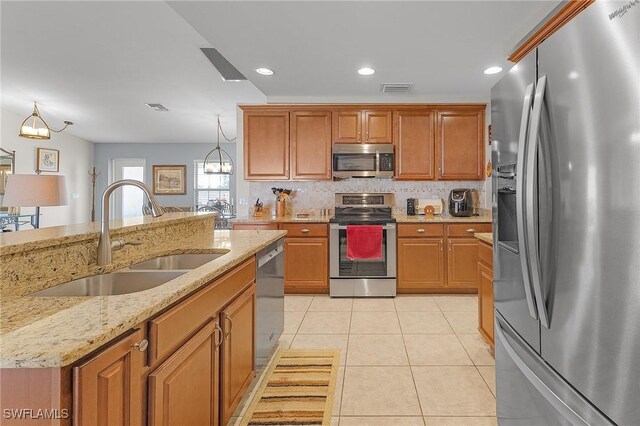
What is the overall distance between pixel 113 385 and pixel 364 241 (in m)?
3.32

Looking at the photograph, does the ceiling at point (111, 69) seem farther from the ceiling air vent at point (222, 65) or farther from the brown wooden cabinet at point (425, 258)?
the brown wooden cabinet at point (425, 258)

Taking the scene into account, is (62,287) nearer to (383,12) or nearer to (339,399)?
(339,399)

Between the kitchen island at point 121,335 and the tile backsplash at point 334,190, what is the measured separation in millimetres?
2751

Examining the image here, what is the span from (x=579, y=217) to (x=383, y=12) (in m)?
2.14

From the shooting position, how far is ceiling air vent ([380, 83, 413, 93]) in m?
4.05

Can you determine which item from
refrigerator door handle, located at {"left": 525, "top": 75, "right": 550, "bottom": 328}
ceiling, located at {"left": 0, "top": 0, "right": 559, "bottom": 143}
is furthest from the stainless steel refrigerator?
ceiling, located at {"left": 0, "top": 0, "right": 559, "bottom": 143}

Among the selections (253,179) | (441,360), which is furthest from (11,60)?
(441,360)

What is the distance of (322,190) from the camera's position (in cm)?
475

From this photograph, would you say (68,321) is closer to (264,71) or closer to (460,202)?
(264,71)

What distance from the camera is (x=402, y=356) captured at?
262cm

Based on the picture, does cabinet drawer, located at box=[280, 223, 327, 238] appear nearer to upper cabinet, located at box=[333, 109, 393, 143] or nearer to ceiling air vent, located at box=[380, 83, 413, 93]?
upper cabinet, located at box=[333, 109, 393, 143]

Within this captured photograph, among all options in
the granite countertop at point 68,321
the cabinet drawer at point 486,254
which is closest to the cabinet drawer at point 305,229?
the cabinet drawer at point 486,254

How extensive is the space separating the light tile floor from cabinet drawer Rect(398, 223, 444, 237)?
72 centimetres

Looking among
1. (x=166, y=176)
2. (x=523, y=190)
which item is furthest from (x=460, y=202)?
(x=166, y=176)
